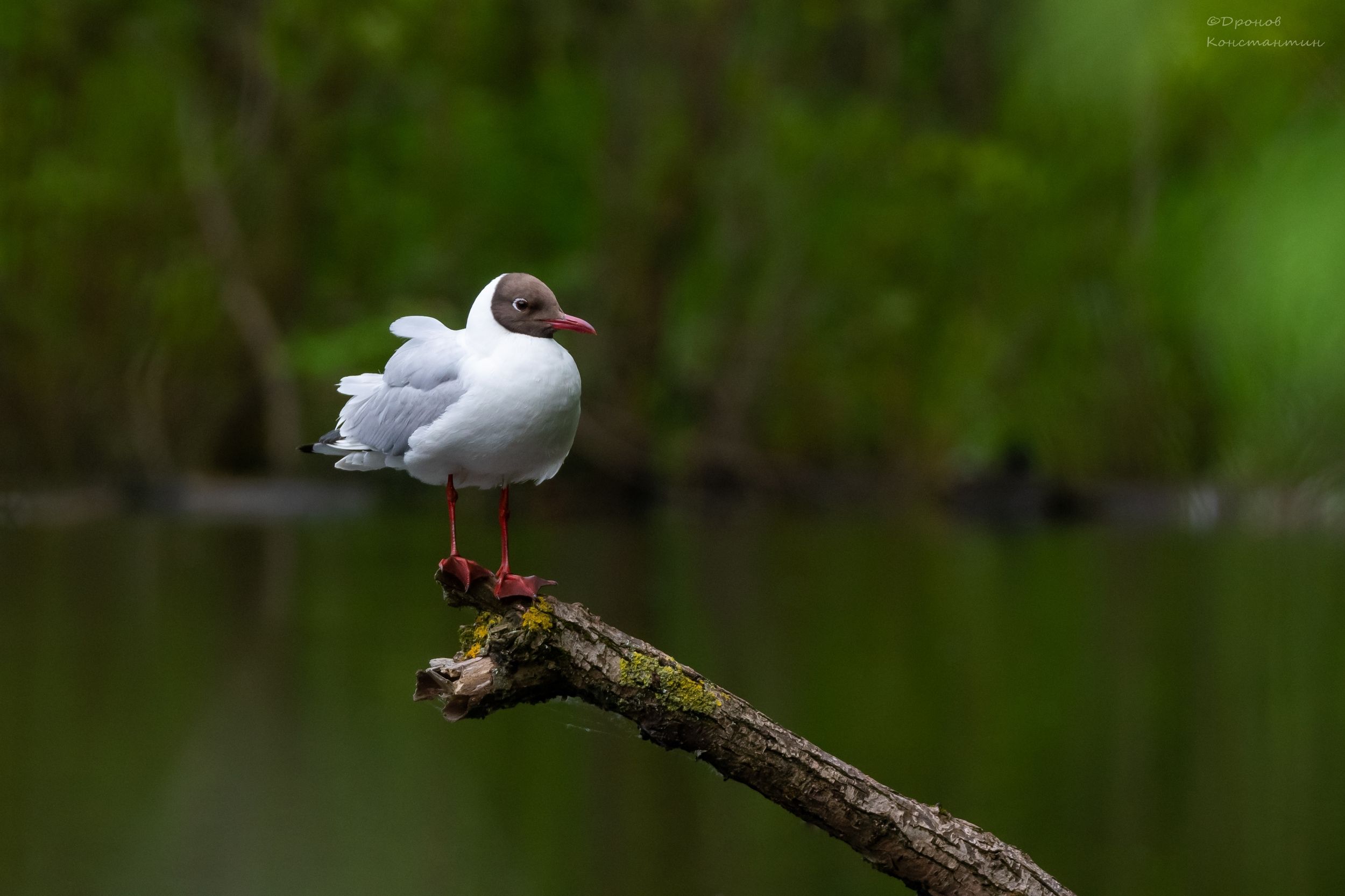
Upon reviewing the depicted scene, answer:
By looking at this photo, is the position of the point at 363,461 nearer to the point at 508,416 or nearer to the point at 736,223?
the point at 508,416

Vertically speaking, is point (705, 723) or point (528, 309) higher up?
point (528, 309)

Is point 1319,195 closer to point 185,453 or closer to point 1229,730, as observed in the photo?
point 1229,730

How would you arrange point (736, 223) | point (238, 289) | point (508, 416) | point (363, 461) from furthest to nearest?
point (736, 223) → point (238, 289) → point (363, 461) → point (508, 416)

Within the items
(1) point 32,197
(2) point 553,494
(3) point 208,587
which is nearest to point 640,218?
(2) point 553,494

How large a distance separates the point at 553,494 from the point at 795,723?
47.4 ft

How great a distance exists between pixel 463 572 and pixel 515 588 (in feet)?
0.42

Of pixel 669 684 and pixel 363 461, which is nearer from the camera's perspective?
pixel 669 684

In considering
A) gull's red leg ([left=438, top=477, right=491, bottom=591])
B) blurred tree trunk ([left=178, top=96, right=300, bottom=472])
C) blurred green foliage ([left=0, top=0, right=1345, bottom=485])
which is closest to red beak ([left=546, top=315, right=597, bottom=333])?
gull's red leg ([left=438, top=477, right=491, bottom=591])

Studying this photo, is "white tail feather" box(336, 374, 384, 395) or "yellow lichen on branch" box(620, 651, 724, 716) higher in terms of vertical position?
"white tail feather" box(336, 374, 384, 395)

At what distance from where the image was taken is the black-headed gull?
293 centimetres

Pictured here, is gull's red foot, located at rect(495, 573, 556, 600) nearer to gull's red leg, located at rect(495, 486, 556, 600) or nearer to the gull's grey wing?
gull's red leg, located at rect(495, 486, 556, 600)

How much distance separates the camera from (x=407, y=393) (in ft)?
10.0

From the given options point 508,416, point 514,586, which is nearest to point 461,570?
point 514,586

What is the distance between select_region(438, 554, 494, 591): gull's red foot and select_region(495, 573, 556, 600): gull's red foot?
3 centimetres
